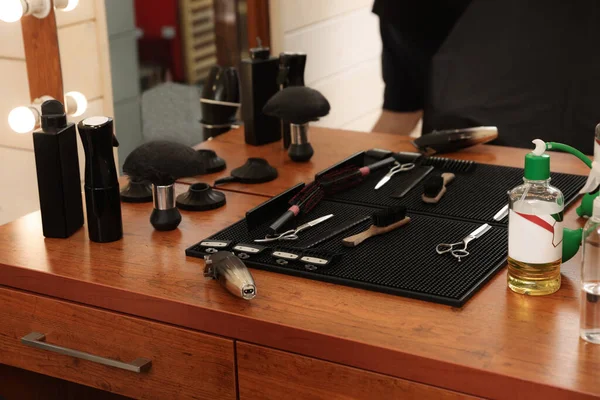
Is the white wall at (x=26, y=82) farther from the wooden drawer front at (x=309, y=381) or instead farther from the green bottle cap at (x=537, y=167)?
the green bottle cap at (x=537, y=167)

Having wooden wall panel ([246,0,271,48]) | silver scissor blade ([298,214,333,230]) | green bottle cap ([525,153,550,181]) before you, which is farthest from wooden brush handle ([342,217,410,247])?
wooden wall panel ([246,0,271,48])

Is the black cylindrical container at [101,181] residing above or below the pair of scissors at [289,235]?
above

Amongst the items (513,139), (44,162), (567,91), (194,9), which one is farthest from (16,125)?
(567,91)

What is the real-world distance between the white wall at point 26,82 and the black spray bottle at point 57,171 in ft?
2.22

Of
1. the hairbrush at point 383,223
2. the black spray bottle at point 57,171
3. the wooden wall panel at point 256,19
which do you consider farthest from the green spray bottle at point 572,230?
the wooden wall panel at point 256,19

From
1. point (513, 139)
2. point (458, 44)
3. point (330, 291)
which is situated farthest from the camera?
point (458, 44)

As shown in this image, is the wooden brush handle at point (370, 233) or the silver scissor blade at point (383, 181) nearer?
the wooden brush handle at point (370, 233)

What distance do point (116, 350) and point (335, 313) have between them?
1.20 feet

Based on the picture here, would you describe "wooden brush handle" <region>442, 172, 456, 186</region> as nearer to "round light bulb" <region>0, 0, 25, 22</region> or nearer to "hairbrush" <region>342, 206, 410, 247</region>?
"hairbrush" <region>342, 206, 410, 247</region>

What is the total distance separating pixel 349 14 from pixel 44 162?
2187 millimetres

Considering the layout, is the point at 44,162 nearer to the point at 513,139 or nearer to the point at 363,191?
the point at 363,191

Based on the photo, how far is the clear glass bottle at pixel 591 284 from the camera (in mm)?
1108

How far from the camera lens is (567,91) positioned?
2.39 metres

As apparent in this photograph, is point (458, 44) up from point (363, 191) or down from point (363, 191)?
up
